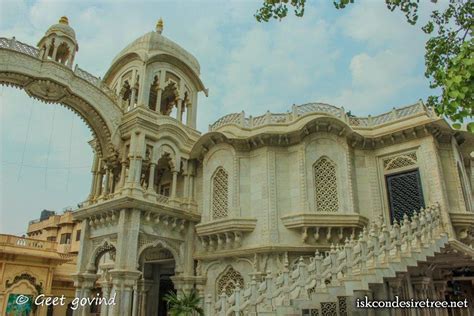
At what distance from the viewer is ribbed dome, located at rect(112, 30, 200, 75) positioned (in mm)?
17391

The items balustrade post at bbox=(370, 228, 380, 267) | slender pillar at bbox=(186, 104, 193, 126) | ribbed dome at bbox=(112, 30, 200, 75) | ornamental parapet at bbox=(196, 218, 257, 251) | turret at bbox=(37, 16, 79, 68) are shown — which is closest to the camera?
balustrade post at bbox=(370, 228, 380, 267)

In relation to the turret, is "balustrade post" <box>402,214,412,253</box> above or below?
below

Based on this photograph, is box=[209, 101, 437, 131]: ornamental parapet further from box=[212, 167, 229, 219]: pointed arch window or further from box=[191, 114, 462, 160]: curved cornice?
box=[212, 167, 229, 219]: pointed arch window

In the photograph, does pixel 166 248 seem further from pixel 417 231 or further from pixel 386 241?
pixel 417 231

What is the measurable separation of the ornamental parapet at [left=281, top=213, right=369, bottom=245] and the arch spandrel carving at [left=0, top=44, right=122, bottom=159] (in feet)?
26.3

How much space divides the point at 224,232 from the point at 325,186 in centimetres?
419

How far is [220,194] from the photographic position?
15.9 meters

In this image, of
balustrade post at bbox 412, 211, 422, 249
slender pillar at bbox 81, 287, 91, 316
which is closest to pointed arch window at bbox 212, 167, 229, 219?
slender pillar at bbox 81, 287, 91, 316

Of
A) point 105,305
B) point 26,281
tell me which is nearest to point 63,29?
point 105,305

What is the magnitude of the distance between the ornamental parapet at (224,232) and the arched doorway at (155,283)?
9.76 feet

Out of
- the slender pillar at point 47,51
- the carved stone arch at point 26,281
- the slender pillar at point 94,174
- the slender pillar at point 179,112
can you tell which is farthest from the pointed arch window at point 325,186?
the carved stone arch at point 26,281

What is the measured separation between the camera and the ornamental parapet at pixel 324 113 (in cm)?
1481

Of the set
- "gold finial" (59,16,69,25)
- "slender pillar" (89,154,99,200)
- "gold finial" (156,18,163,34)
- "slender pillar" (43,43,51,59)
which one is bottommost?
"slender pillar" (89,154,99,200)

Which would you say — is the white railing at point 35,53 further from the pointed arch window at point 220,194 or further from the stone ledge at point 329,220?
the stone ledge at point 329,220
